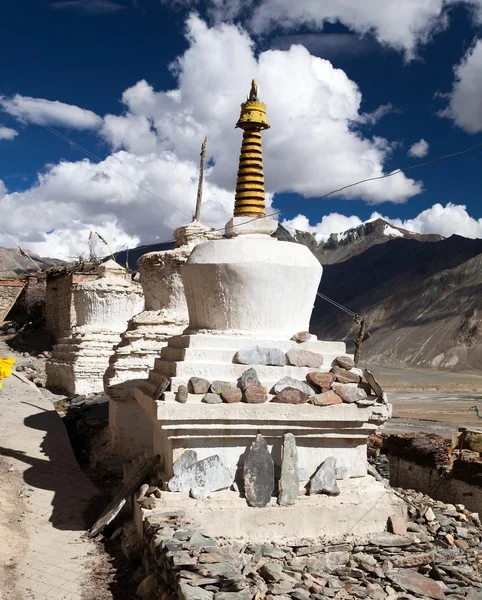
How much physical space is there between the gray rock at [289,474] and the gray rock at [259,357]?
61 cm

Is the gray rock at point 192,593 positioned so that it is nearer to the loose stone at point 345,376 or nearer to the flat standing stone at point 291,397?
the flat standing stone at point 291,397

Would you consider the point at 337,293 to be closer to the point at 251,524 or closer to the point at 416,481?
the point at 416,481

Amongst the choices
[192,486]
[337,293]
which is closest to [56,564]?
[192,486]

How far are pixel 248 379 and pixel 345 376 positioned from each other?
0.85 meters

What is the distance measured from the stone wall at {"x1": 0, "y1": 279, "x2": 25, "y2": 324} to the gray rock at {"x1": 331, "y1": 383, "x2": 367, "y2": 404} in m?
22.0

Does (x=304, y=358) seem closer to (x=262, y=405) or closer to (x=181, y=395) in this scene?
(x=262, y=405)

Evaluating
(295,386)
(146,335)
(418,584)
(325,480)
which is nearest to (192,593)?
(418,584)

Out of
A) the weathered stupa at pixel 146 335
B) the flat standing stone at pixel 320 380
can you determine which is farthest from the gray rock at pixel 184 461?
the weathered stupa at pixel 146 335

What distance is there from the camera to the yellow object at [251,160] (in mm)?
5988

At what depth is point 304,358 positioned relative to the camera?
512 cm

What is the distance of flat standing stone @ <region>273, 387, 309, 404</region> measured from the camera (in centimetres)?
479

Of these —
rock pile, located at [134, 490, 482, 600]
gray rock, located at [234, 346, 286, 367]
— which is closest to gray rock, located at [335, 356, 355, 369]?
gray rock, located at [234, 346, 286, 367]

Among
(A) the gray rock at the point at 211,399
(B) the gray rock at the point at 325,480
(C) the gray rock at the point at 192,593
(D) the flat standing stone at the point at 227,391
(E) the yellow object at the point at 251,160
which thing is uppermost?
(E) the yellow object at the point at 251,160

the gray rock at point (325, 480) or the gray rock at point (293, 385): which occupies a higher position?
the gray rock at point (293, 385)
